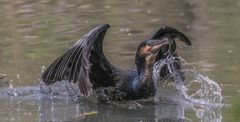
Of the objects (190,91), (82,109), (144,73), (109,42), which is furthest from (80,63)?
(109,42)

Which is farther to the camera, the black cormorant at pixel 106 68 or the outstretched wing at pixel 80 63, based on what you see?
the black cormorant at pixel 106 68

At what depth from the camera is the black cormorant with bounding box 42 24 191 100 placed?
6777 millimetres

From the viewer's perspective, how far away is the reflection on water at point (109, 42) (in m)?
7.02

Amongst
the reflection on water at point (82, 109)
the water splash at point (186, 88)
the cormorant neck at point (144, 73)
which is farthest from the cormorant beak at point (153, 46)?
the reflection on water at point (82, 109)

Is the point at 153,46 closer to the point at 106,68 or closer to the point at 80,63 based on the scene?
the point at 106,68

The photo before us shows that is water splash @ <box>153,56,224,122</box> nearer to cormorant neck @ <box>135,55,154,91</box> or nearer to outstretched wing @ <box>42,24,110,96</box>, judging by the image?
cormorant neck @ <box>135,55,154,91</box>

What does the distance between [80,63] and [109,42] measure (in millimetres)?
3985

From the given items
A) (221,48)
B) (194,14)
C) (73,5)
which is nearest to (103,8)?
(73,5)

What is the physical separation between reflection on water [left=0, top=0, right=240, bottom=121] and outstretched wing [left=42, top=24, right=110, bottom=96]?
419mm

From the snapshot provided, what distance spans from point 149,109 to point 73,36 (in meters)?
4.37

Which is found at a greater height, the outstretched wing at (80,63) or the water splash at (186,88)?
the outstretched wing at (80,63)

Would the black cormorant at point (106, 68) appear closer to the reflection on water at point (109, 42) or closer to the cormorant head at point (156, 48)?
the cormorant head at point (156, 48)

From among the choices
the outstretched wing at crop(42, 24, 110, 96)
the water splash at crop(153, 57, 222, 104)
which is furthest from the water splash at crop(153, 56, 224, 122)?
the outstretched wing at crop(42, 24, 110, 96)

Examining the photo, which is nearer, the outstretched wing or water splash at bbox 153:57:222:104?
the outstretched wing
